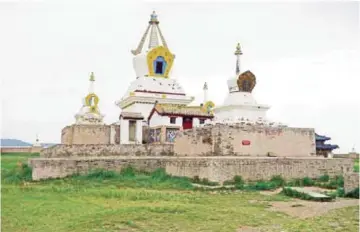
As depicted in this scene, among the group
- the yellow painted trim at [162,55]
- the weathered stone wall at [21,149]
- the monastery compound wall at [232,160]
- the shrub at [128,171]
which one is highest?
the yellow painted trim at [162,55]

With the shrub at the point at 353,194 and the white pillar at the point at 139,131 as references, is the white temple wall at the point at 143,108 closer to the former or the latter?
the white pillar at the point at 139,131

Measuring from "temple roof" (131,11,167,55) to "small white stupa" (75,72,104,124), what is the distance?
334 centimetres

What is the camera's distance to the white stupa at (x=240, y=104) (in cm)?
1625

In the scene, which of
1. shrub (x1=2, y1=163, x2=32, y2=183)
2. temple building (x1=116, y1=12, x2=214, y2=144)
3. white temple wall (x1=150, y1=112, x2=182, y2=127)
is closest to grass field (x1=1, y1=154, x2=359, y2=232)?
shrub (x1=2, y1=163, x2=32, y2=183)

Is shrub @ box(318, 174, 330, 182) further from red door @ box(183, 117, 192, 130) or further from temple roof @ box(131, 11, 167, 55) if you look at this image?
temple roof @ box(131, 11, 167, 55)

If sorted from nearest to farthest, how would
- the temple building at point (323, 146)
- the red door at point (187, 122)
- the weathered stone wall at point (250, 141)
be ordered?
the weathered stone wall at point (250, 141)
the red door at point (187, 122)
the temple building at point (323, 146)

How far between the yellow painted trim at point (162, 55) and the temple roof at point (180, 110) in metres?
3.28

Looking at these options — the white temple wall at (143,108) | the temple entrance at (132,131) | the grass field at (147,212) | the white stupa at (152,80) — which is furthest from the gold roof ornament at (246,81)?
the white temple wall at (143,108)

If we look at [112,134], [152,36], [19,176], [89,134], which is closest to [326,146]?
[112,134]

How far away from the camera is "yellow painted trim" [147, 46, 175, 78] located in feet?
79.7

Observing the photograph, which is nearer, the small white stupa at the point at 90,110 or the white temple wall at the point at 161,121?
the white temple wall at the point at 161,121

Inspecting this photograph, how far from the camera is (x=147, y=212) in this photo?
309 inches

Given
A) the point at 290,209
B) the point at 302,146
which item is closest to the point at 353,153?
the point at 302,146

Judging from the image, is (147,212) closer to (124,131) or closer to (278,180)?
(278,180)
